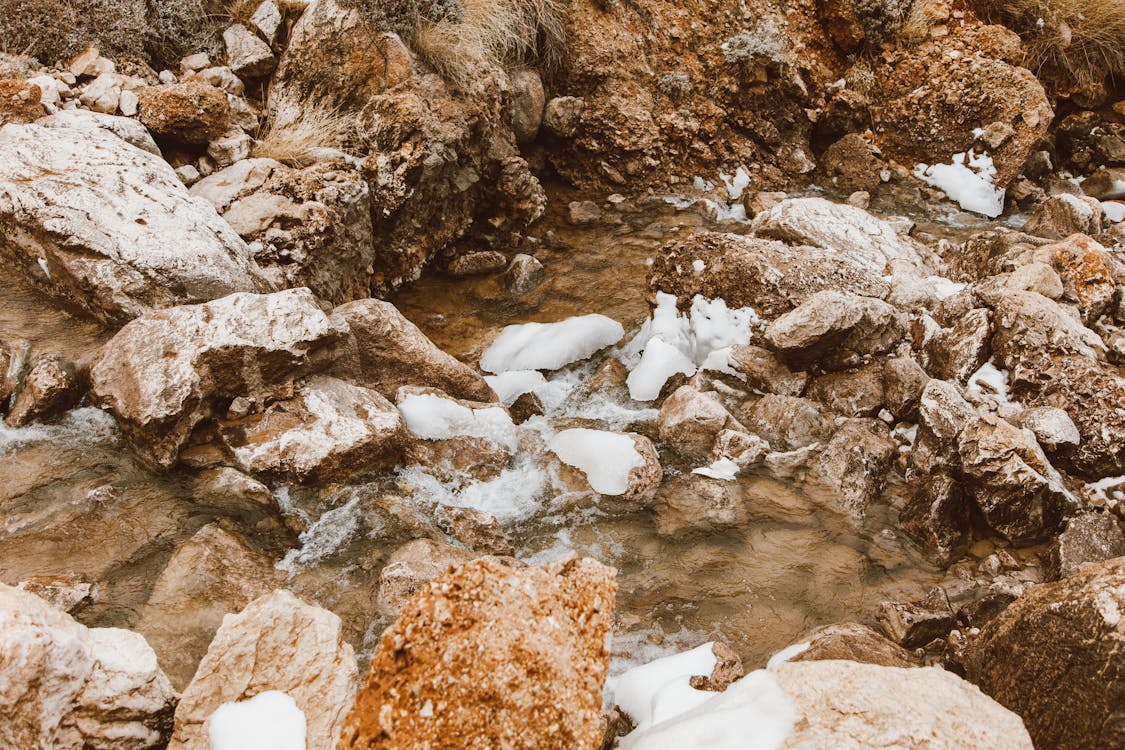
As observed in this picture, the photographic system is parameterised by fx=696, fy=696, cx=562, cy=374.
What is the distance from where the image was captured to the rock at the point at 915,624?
3.32 meters

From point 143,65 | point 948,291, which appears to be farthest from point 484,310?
point 948,291

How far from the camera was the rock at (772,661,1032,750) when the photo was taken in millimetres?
1649

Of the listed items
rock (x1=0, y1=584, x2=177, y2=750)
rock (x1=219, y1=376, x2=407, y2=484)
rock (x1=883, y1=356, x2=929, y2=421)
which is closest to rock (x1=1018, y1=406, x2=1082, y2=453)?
rock (x1=883, y1=356, x2=929, y2=421)

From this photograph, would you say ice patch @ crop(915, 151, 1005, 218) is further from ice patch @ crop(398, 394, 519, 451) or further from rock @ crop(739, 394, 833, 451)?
ice patch @ crop(398, 394, 519, 451)

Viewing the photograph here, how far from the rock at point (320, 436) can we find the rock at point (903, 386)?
3281mm

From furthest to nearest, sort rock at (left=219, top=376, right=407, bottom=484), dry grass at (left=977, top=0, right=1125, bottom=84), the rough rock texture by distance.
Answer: dry grass at (left=977, top=0, right=1125, bottom=84) < the rough rock texture < rock at (left=219, top=376, right=407, bottom=484)

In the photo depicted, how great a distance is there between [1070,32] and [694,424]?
867 cm

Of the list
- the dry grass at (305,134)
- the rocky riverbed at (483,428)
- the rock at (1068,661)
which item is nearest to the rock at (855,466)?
the rocky riverbed at (483,428)

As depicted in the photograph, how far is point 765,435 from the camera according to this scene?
4.71 m

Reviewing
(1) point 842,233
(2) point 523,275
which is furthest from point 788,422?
(2) point 523,275

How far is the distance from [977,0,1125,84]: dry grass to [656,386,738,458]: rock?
7.96m

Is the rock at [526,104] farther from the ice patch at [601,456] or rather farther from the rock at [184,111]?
the ice patch at [601,456]

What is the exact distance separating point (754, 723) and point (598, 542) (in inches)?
86.7

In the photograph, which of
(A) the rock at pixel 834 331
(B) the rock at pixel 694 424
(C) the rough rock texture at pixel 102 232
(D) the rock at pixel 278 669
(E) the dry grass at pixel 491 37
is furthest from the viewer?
(E) the dry grass at pixel 491 37
